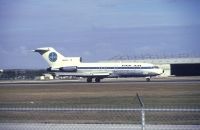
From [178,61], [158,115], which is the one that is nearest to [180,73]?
[178,61]

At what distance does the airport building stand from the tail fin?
3520 centimetres

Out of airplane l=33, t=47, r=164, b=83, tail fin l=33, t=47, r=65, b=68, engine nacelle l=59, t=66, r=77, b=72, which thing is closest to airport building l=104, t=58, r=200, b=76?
airplane l=33, t=47, r=164, b=83

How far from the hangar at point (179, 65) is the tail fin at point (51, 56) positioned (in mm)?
36084

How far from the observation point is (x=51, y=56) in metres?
73.3

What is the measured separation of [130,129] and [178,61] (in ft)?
312

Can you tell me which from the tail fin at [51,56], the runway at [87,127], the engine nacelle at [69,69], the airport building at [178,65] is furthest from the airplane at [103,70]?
the runway at [87,127]

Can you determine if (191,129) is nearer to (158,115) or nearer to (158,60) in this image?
(158,115)

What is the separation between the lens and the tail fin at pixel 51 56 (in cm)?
7206

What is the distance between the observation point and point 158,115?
16.8m

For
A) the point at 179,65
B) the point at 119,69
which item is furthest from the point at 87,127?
the point at 179,65

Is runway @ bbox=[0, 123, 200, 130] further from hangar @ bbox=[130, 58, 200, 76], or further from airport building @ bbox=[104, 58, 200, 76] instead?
hangar @ bbox=[130, 58, 200, 76]

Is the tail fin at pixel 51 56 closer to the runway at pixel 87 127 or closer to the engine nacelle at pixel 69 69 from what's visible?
the engine nacelle at pixel 69 69

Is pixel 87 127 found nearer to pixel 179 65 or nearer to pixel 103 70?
pixel 103 70

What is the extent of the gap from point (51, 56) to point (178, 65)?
47479 millimetres
